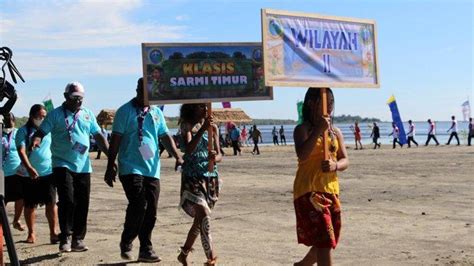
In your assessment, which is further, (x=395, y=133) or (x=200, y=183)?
(x=395, y=133)

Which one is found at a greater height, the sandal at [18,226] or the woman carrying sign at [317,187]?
the woman carrying sign at [317,187]

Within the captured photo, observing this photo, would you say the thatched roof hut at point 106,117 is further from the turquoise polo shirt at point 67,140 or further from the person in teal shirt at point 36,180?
the turquoise polo shirt at point 67,140

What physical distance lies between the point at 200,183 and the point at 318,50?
5.78ft

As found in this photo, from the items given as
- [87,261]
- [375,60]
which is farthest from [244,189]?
[375,60]

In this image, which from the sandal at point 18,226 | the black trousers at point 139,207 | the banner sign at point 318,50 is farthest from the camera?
the sandal at point 18,226

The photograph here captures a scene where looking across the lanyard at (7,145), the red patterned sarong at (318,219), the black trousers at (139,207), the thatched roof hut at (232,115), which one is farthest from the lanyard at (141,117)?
the thatched roof hut at (232,115)

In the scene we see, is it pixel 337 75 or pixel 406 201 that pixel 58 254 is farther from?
pixel 406 201

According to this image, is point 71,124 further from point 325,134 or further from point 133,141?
point 325,134

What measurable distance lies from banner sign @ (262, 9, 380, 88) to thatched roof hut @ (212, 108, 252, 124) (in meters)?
43.0

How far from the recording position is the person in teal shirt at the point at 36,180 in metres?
8.37

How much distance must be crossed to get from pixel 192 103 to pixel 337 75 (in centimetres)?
153

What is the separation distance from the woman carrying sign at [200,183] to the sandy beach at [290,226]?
0.58m

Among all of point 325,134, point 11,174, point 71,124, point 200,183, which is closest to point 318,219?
point 325,134

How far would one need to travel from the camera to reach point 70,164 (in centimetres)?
767
